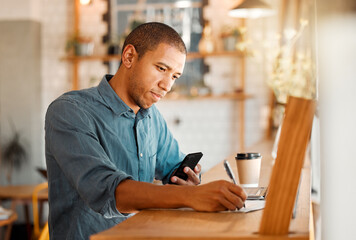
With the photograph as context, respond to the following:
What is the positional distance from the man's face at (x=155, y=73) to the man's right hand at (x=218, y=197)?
595 mm

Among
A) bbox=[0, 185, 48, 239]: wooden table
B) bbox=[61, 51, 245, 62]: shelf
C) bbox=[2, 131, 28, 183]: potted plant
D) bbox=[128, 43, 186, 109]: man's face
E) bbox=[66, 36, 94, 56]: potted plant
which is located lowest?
bbox=[0, 185, 48, 239]: wooden table

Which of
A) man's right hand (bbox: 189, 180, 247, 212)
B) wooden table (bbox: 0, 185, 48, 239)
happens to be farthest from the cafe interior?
man's right hand (bbox: 189, 180, 247, 212)

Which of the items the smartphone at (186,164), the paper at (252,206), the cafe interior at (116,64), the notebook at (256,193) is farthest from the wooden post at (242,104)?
the paper at (252,206)

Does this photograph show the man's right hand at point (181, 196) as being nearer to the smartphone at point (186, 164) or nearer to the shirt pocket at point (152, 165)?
the smartphone at point (186, 164)

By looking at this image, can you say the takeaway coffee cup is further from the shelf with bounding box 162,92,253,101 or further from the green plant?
the green plant

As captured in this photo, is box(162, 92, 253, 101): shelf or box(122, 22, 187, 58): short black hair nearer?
box(122, 22, 187, 58): short black hair

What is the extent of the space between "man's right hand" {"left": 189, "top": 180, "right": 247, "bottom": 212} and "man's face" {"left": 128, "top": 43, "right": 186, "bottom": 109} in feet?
1.95

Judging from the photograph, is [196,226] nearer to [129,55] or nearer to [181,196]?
[181,196]

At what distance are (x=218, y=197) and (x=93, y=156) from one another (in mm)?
401

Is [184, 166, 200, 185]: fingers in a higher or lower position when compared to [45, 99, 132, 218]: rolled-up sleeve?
lower

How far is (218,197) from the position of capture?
155cm

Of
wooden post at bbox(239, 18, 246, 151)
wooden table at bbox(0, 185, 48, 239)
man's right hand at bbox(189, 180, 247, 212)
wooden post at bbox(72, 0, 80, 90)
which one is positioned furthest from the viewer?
wooden post at bbox(72, 0, 80, 90)

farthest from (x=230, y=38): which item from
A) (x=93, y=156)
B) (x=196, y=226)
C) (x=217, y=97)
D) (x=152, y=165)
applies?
(x=196, y=226)

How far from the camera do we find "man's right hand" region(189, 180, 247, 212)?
5.08ft
